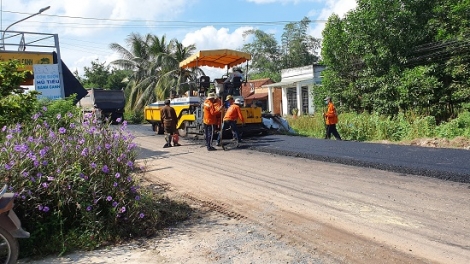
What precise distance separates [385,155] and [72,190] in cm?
658

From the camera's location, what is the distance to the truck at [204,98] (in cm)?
1323

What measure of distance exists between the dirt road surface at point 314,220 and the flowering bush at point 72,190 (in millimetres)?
304

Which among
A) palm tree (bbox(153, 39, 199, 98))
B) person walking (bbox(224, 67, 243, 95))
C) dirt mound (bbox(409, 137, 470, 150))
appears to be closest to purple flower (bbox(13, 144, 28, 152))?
dirt mound (bbox(409, 137, 470, 150))

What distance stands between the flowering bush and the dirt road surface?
0.30 metres

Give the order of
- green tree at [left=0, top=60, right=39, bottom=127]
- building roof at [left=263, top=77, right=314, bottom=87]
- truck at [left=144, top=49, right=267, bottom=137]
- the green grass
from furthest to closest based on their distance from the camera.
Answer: building roof at [left=263, top=77, right=314, bottom=87]
truck at [left=144, top=49, right=267, bottom=137]
the green grass
green tree at [left=0, top=60, right=39, bottom=127]

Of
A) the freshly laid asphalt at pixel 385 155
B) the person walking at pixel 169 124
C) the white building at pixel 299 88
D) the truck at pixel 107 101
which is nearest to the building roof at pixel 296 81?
the white building at pixel 299 88

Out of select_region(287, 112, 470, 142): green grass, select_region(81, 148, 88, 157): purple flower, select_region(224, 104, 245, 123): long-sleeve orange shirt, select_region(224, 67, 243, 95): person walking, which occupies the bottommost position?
select_region(287, 112, 470, 142): green grass

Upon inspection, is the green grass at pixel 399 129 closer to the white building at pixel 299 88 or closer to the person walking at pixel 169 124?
the person walking at pixel 169 124

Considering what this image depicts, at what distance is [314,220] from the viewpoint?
476cm

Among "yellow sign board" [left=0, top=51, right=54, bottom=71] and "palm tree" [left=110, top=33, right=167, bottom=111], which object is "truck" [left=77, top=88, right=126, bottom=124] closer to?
"palm tree" [left=110, top=33, right=167, bottom=111]

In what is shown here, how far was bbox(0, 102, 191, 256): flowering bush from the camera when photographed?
13.4 ft

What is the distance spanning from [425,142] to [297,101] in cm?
1741

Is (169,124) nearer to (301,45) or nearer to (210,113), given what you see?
(210,113)

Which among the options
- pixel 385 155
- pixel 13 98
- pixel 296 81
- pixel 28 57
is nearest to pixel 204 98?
pixel 28 57
